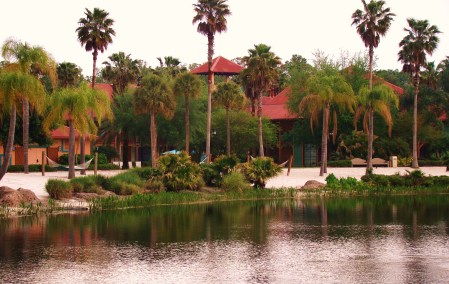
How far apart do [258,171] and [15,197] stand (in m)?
15.1

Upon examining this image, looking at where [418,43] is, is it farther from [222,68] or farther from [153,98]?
[222,68]

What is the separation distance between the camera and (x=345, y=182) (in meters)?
44.0

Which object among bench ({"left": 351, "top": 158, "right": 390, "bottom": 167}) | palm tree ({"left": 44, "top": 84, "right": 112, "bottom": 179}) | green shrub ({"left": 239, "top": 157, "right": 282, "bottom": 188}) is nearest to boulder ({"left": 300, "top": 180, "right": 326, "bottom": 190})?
green shrub ({"left": 239, "top": 157, "right": 282, "bottom": 188})

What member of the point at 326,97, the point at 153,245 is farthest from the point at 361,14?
the point at 153,245

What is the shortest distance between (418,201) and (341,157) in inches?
1317

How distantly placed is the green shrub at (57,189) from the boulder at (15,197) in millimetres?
1227

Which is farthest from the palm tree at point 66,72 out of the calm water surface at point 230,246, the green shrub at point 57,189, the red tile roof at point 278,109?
the calm water surface at point 230,246

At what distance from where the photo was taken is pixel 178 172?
40344 millimetres

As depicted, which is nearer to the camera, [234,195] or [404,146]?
[234,195]

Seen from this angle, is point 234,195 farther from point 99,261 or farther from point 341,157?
point 341,157

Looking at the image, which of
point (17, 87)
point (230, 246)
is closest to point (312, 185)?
point (17, 87)

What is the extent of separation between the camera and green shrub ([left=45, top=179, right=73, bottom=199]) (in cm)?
3491

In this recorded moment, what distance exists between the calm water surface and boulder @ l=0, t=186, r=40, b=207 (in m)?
2.52

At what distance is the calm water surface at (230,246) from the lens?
1780 cm
